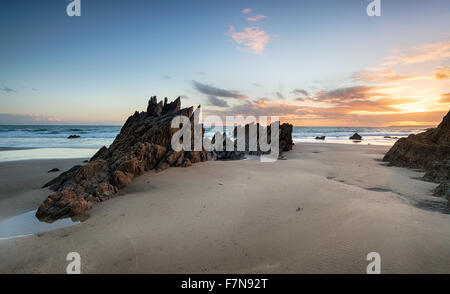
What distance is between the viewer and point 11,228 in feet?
13.4

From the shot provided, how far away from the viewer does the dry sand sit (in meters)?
2.79

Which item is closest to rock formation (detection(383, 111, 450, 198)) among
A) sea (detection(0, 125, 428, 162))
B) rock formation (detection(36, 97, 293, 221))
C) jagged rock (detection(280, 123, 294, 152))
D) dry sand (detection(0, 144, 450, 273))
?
dry sand (detection(0, 144, 450, 273))

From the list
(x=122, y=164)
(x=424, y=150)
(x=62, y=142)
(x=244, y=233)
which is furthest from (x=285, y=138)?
(x=62, y=142)

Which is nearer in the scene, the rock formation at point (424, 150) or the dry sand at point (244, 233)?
the dry sand at point (244, 233)

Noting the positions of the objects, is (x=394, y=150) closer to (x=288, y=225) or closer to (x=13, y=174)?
(x=288, y=225)

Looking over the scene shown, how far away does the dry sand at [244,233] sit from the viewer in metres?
2.79

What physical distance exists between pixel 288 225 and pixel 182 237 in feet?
6.10

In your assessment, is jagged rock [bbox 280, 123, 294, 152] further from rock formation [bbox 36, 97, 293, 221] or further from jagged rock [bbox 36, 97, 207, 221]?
jagged rock [bbox 36, 97, 207, 221]

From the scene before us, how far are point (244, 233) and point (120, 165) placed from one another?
14.4ft

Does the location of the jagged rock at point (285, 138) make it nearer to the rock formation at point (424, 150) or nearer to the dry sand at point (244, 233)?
the rock formation at point (424, 150)

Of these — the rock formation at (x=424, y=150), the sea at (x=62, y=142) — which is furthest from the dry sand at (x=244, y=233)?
the sea at (x=62, y=142)

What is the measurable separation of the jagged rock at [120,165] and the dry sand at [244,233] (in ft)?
1.55

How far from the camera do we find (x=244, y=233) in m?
3.54

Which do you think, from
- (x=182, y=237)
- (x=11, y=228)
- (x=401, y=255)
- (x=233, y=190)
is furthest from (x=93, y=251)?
(x=401, y=255)
